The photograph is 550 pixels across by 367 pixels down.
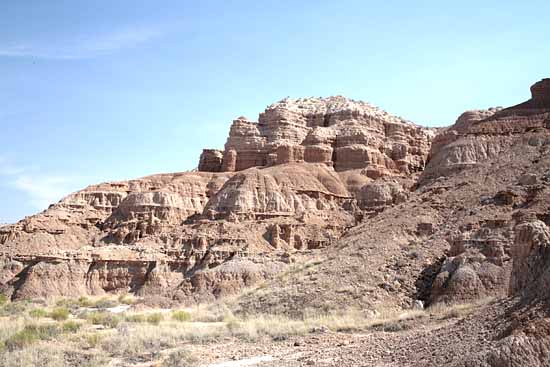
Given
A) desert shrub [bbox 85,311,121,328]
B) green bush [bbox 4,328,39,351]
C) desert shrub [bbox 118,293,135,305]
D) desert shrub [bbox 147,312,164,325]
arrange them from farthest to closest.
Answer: desert shrub [bbox 118,293,135,305], desert shrub [bbox 147,312,164,325], desert shrub [bbox 85,311,121,328], green bush [bbox 4,328,39,351]

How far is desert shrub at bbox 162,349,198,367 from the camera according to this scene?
19641 millimetres

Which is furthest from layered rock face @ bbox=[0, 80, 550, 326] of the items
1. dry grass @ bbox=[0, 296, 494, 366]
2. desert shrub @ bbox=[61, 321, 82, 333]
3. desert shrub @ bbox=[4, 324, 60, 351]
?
desert shrub @ bbox=[4, 324, 60, 351]

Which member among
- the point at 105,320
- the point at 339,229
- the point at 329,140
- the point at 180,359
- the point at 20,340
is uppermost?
the point at 329,140

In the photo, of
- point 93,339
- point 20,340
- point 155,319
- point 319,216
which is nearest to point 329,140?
point 319,216

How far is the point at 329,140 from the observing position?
354ft

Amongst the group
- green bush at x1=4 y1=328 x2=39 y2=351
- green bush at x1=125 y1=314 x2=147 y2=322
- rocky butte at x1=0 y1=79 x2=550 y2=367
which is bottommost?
green bush at x1=125 y1=314 x2=147 y2=322

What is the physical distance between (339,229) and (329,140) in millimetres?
34192

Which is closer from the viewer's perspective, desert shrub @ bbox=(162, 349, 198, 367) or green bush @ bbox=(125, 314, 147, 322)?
desert shrub @ bbox=(162, 349, 198, 367)

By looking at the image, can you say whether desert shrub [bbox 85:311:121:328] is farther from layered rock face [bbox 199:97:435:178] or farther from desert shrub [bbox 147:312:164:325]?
layered rock face [bbox 199:97:435:178]

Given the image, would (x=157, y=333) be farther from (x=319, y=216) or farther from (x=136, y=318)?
(x=319, y=216)

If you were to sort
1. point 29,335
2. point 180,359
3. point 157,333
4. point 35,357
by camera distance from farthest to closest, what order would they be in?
1. point 157,333
2. point 29,335
3. point 180,359
4. point 35,357

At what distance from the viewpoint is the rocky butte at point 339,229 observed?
767 inches

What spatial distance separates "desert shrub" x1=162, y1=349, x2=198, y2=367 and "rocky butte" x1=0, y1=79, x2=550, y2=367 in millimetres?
5106

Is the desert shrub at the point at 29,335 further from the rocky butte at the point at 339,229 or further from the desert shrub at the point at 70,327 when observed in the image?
the rocky butte at the point at 339,229
